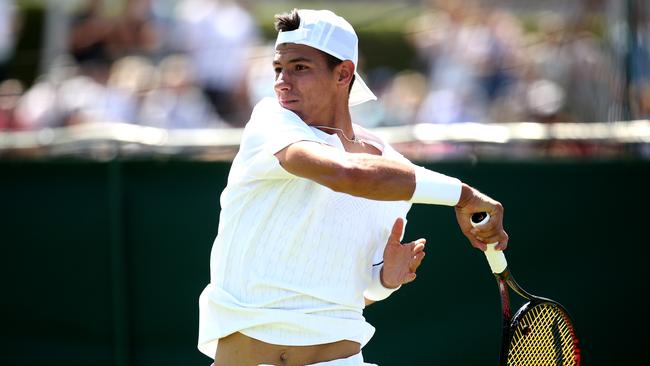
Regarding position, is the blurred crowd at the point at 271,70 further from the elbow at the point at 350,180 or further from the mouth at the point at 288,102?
the elbow at the point at 350,180

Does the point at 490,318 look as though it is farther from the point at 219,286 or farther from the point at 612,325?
the point at 219,286

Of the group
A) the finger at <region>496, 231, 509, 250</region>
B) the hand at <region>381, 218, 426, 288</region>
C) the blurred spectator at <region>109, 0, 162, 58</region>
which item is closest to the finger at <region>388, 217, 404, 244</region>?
the hand at <region>381, 218, 426, 288</region>

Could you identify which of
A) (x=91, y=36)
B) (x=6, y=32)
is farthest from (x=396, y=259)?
(x=6, y=32)

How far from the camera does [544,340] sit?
423cm

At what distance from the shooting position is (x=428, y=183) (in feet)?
11.7

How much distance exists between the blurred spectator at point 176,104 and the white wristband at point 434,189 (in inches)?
232

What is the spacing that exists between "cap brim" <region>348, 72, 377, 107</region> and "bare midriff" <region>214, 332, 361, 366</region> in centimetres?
94

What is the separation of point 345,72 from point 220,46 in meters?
6.23

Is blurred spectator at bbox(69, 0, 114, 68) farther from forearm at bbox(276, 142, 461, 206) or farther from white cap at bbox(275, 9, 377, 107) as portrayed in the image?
forearm at bbox(276, 142, 461, 206)

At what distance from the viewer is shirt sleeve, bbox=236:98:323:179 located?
3625mm

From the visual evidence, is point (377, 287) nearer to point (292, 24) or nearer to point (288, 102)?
point (288, 102)

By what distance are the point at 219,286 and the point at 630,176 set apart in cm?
397

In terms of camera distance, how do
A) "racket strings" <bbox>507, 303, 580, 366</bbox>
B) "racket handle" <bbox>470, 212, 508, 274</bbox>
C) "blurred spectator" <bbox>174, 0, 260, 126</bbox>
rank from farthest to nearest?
"blurred spectator" <bbox>174, 0, 260, 126</bbox> → "racket strings" <bbox>507, 303, 580, 366</bbox> → "racket handle" <bbox>470, 212, 508, 274</bbox>

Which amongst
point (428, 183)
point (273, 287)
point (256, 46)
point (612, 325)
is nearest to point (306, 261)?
point (273, 287)
